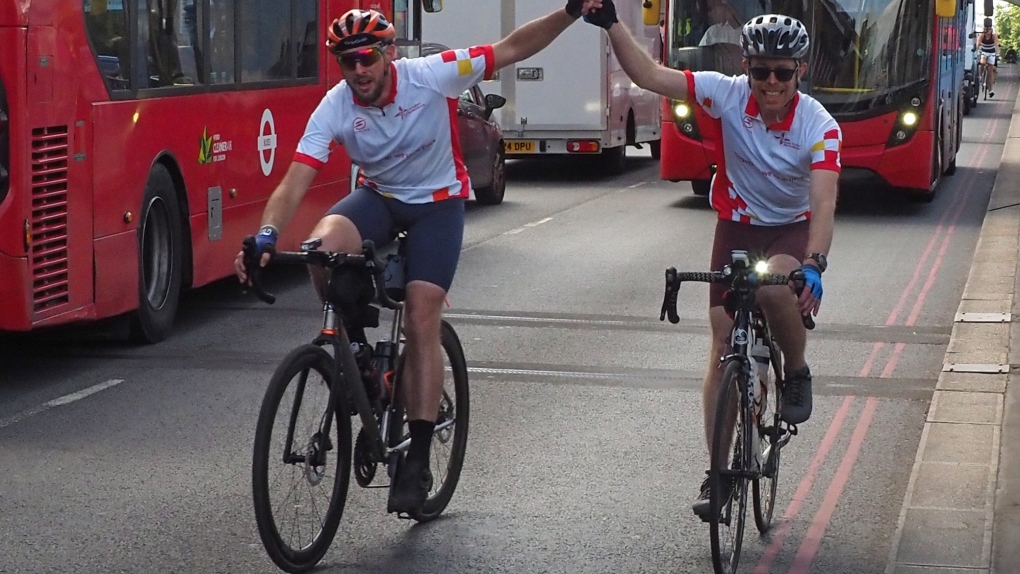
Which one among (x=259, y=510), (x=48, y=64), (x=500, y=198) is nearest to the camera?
(x=259, y=510)

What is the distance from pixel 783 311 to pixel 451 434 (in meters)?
1.29

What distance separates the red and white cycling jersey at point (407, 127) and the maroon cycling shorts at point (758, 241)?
0.92 m

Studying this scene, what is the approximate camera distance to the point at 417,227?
A: 559 centimetres

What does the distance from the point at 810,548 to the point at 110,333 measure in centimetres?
560

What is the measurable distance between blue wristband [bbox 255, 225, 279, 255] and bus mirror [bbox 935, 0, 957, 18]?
13651 mm

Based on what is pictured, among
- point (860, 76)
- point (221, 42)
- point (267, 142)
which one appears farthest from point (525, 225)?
point (221, 42)

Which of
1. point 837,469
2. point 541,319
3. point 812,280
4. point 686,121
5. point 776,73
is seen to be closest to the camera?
point 812,280

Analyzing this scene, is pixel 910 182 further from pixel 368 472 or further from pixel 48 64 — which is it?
pixel 368 472

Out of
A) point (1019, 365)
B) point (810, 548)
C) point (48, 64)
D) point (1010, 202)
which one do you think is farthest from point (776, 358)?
point (1010, 202)

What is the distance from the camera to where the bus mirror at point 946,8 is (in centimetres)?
1756

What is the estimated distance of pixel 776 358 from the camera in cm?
572

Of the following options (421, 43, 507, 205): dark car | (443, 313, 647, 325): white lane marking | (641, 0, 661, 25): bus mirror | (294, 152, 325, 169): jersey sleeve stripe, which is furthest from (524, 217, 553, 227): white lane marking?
(294, 152, 325, 169): jersey sleeve stripe

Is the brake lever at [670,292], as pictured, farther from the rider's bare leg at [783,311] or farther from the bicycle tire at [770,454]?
the bicycle tire at [770,454]

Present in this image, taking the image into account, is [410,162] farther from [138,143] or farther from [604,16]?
[138,143]
